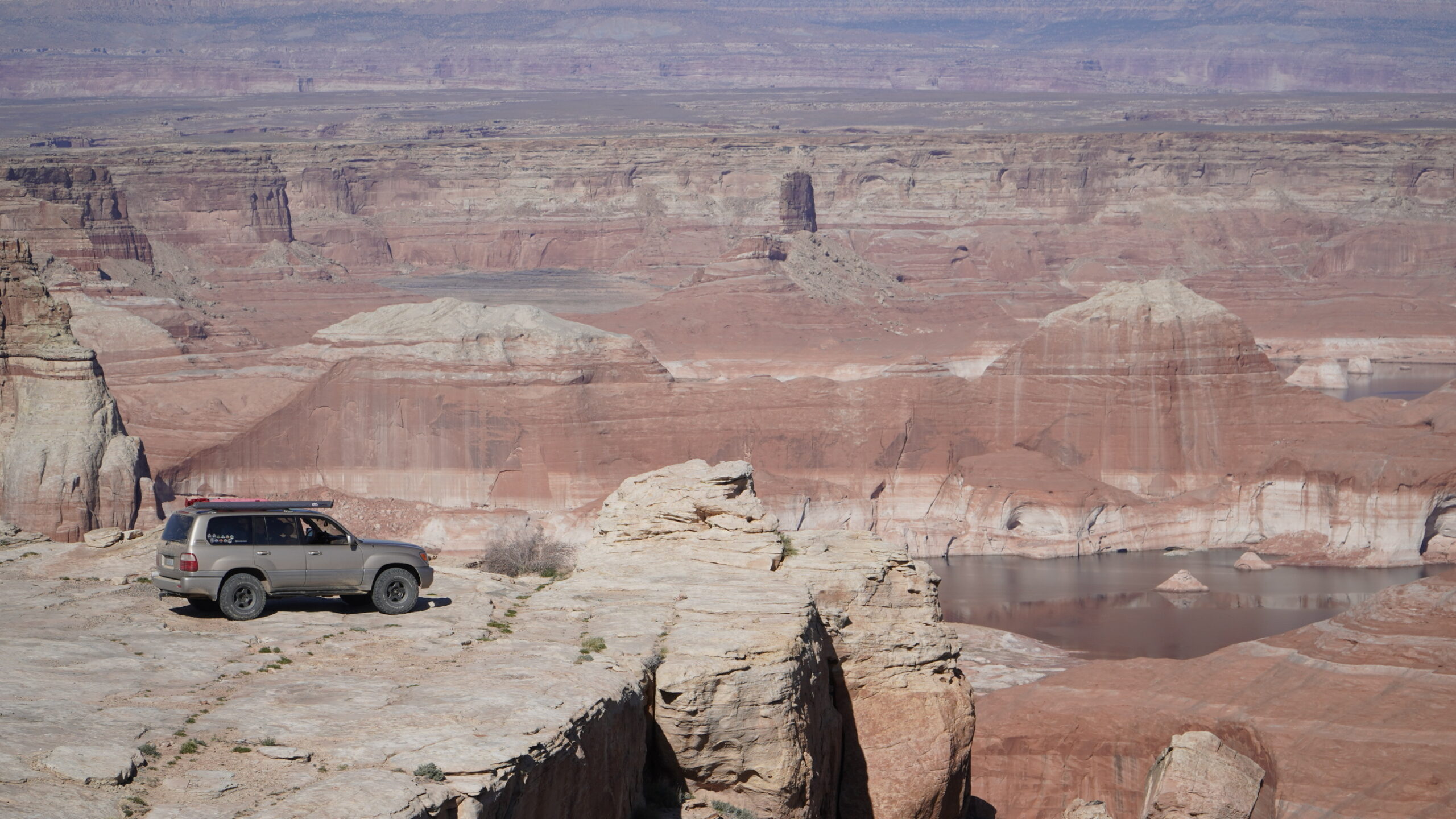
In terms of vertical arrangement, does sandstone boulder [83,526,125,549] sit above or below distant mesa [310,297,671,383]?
below

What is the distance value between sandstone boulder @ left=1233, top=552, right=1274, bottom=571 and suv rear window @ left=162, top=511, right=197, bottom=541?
4610cm

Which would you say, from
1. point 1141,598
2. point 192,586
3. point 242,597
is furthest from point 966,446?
point 192,586

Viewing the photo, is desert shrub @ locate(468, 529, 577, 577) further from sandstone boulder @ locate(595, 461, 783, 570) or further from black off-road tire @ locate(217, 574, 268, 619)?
black off-road tire @ locate(217, 574, 268, 619)

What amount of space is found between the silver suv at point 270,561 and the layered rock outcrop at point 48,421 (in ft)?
98.3

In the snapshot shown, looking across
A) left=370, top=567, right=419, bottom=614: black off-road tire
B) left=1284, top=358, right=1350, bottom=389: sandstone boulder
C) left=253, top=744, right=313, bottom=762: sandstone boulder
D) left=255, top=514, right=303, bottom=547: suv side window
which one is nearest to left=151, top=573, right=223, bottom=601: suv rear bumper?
left=255, top=514, right=303, bottom=547: suv side window

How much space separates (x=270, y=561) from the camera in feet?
51.3

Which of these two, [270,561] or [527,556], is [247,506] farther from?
[527,556]

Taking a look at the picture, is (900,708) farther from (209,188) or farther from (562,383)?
(209,188)

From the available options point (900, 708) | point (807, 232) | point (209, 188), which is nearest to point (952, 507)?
point (900, 708)

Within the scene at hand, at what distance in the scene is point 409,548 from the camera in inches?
650

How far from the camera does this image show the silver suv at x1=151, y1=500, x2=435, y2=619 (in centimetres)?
1532

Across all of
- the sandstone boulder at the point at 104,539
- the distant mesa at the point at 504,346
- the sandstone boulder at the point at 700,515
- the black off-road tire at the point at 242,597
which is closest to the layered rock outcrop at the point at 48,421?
the distant mesa at the point at 504,346

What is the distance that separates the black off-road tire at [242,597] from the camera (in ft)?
50.6

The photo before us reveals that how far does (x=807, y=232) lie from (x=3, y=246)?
87.2 m
